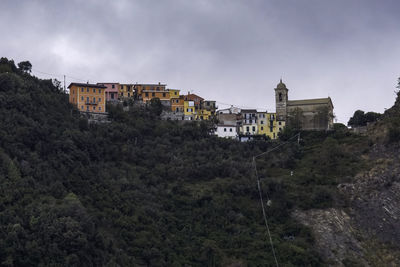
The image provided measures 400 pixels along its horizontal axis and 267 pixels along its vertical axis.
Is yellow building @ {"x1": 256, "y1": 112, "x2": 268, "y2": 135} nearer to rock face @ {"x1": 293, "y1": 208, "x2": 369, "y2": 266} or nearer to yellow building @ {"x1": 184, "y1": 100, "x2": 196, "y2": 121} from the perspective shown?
yellow building @ {"x1": 184, "y1": 100, "x2": 196, "y2": 121}

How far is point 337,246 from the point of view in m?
59.6

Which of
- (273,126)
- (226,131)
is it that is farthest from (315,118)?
(226,131)

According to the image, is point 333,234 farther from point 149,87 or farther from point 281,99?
point 149,87

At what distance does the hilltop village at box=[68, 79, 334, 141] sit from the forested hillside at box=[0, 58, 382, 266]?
2.74 meters

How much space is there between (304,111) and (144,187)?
99.4 ft

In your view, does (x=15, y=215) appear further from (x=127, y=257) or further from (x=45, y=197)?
(x=127, y=257)

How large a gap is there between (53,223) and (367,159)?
36062 millimetres

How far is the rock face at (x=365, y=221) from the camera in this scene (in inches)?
2301

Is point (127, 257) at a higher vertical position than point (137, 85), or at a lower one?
lower

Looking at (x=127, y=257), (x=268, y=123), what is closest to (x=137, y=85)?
(x=268, y=123)

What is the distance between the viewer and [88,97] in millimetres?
85188

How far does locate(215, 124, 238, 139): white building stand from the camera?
288 feet

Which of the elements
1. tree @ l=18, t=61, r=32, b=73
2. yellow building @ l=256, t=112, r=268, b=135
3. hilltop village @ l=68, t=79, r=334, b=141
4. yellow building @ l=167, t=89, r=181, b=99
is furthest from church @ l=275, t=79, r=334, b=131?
tree @ l=18, t=61, r=32, b=73

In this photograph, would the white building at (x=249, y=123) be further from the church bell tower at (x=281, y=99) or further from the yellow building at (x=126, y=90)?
the yellow building at (x=126, y=90)
